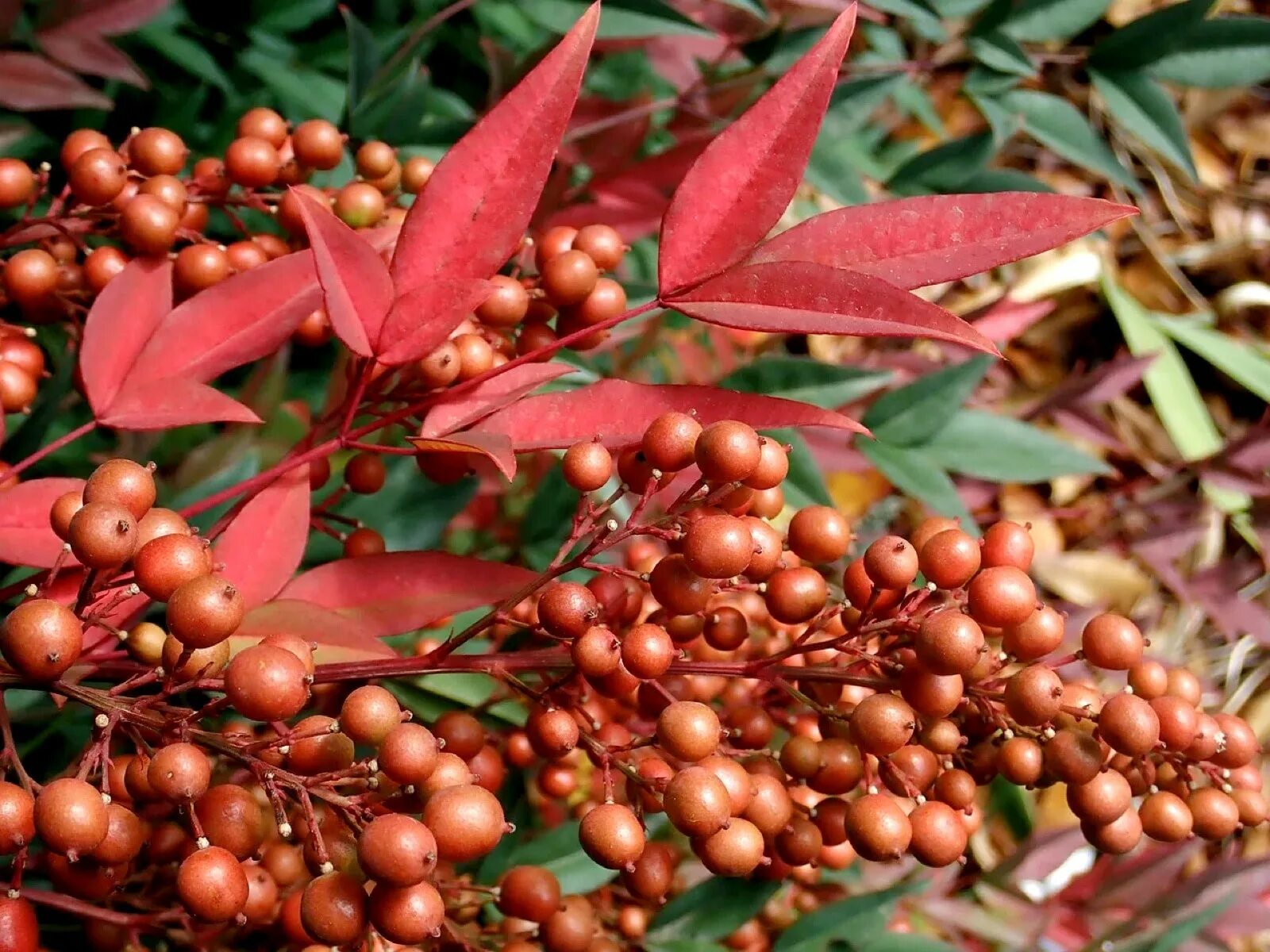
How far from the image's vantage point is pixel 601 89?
75cm

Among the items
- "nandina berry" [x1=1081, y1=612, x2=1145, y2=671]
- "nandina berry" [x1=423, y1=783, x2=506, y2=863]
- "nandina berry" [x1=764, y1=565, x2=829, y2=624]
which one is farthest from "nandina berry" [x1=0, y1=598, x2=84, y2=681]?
"nandina berry" [x1=1081, y1=612, x2=1145, y2=671]

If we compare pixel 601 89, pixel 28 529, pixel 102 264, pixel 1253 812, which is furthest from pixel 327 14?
pixel 1253 812

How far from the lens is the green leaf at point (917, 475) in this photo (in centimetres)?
61

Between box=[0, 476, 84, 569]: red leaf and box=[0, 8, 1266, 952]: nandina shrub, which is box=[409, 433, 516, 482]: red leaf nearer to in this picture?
box=[0, 8, 1266, 952]: nandina shrub

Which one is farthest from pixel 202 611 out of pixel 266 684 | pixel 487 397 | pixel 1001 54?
pixel 1001 54

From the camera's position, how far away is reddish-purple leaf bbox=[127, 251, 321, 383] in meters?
0.36

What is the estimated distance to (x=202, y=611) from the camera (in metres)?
0.25

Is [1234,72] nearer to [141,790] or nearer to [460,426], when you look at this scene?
[460,426]

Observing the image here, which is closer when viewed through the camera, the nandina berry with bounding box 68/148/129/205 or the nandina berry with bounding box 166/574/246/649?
the nandina berry with bounding box 166/574/246/649

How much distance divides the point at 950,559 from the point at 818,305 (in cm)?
9

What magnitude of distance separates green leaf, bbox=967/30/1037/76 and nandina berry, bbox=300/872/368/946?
0.58 m

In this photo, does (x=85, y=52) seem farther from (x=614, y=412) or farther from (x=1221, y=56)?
(x=1221, y=56)

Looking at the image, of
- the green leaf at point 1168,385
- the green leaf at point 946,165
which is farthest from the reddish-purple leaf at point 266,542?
the green leaf at point 1168,385

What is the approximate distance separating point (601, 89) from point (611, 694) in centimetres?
55
